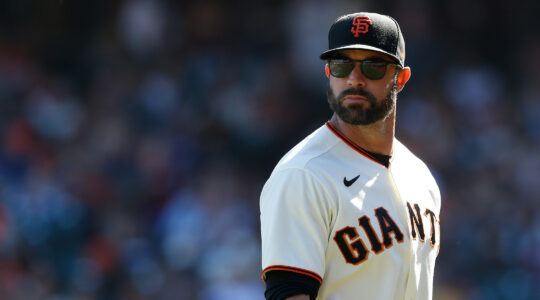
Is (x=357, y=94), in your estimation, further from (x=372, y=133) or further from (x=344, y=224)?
(x=344, y=224)

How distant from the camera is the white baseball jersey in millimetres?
2871

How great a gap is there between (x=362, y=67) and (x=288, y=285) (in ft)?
2.83

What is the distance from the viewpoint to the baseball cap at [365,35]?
312 cm

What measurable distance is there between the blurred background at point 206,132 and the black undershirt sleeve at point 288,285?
5.09 meters

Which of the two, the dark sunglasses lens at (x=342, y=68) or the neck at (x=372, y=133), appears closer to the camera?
the dark sunglasses lens at (x=342, y=68)

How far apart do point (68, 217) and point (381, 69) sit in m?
6.01

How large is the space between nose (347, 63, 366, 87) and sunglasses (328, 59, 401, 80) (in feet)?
0.04

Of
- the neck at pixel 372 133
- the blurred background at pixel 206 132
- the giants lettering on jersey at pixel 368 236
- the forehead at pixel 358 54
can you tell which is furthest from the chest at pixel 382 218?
the blurred background at pixel 206 132

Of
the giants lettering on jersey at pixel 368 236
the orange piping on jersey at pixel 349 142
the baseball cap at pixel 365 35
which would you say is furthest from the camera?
the orange piping on jersey at pixel 349 142

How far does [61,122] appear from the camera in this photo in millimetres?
9891

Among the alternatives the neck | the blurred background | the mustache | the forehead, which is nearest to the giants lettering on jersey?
the neck

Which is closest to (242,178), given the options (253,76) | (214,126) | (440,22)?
(214,126)

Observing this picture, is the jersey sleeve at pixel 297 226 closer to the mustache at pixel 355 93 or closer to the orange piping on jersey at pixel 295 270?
the orange piping on jersey at pixel 295 270

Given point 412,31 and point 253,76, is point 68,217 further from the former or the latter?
point 412,31
